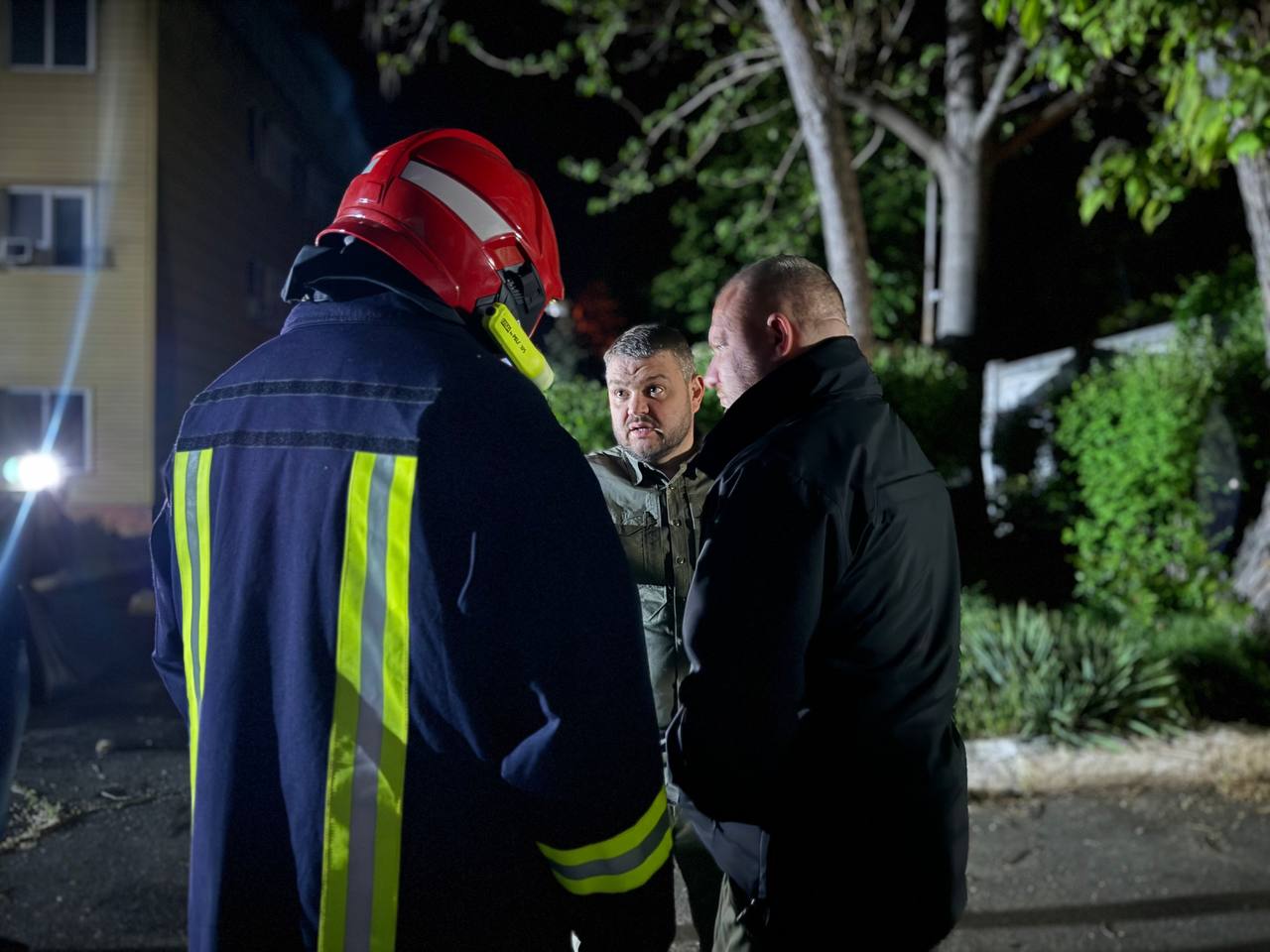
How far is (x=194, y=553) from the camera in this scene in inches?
63.1

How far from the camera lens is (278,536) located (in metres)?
1.50

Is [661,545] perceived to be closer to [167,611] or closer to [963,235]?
[167,611]

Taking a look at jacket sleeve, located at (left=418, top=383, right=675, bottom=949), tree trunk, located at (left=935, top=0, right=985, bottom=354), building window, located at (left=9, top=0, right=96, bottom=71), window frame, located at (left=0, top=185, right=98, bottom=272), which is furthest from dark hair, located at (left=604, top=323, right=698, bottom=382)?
building window, located at (left=9, top=0, right=96, bottom=71)

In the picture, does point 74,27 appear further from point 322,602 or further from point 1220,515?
point 322,602

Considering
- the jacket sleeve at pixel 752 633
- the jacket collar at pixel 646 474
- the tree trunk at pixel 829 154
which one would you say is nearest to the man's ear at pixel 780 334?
the jacket sleeve at pixel 752 633

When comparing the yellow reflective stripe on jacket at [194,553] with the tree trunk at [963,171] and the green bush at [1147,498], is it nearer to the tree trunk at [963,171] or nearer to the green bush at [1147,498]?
the green bush at [1147,498]

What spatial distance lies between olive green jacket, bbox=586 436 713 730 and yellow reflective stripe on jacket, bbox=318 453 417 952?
128 cm

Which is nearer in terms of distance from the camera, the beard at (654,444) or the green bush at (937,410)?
the beard at (654,444)

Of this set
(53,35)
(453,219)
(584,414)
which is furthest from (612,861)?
(53,35)

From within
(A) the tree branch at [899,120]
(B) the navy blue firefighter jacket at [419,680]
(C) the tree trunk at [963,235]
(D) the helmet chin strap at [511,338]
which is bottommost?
(B) the navy blue firefighter jacket at [419,680]

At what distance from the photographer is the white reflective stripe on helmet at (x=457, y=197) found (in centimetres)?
173

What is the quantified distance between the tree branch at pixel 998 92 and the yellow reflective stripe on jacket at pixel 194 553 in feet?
30.1

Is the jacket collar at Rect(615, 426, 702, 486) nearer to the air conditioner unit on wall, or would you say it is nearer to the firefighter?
the firefighter

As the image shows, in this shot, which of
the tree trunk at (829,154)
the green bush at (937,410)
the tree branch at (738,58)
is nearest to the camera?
the tree trunk at (829,154)
